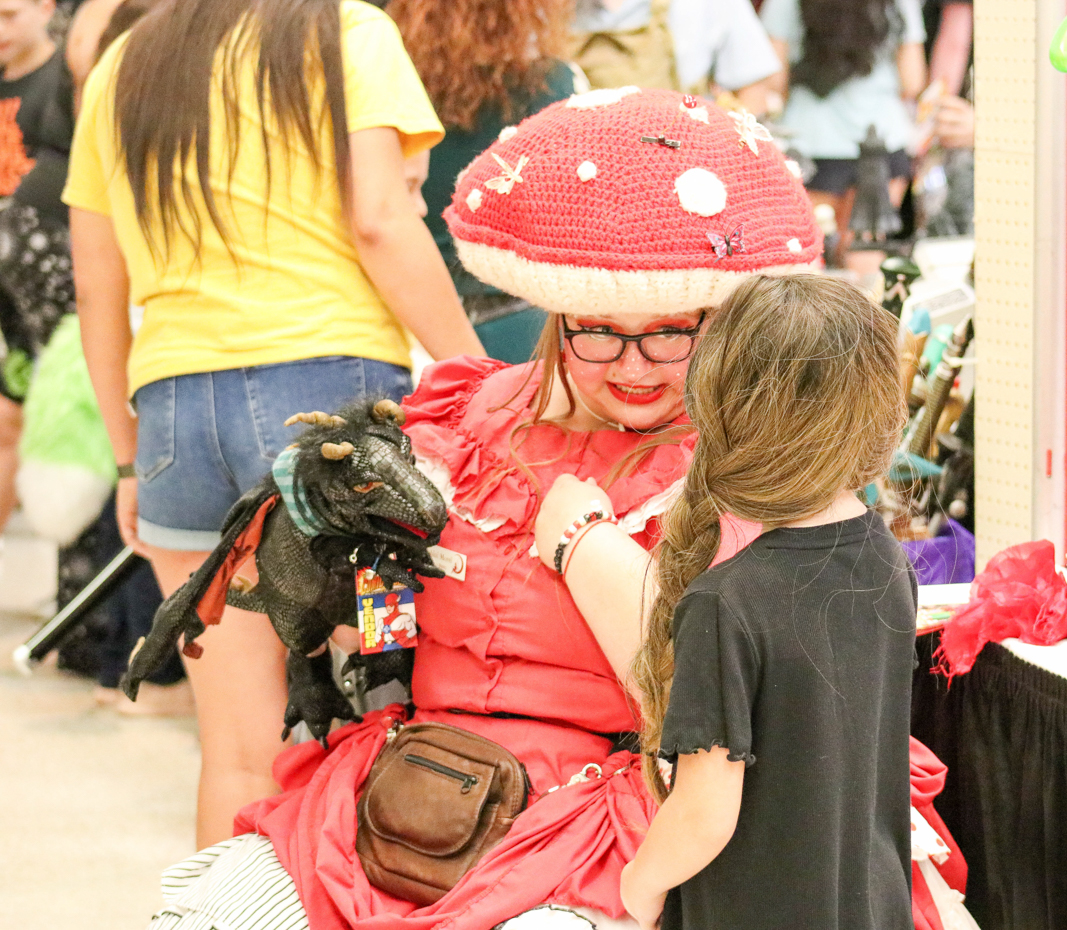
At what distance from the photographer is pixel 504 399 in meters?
1.47

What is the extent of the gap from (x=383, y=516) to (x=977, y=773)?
73 centimetres

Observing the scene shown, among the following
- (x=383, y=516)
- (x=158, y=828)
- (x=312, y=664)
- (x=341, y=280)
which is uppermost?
(x=341, y=280)

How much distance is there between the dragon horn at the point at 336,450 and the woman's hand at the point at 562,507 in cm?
21

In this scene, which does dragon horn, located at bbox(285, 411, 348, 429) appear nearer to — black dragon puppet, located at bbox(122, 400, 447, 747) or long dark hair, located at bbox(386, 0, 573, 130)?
black dragon puppet, located at bbox(122, 400, 447, 747)

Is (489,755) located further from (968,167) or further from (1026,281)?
(968,167)

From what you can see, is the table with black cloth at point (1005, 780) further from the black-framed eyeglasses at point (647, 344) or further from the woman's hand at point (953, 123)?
the woman's hand at point (953, 123)

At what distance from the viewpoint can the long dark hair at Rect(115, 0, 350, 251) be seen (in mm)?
1589

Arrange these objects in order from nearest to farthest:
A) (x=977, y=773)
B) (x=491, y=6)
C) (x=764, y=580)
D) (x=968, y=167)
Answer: (x=764, y=580) → (x=977, y=773) → (x=491, y=6) → (x=968, y=167)

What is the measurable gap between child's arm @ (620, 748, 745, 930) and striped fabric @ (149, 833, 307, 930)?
1.39ft

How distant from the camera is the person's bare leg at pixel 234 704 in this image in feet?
5.65

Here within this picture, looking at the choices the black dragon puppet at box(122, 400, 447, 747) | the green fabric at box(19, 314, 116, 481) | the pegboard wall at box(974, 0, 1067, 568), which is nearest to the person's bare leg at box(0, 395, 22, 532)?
the green fabric at box(19, 314, 116, 481)

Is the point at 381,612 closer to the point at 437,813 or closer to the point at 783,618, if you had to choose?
the point at 437,813

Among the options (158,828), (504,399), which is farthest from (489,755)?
(158,828)

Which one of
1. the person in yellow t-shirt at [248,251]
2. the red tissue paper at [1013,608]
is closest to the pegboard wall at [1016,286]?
the red tissue paper at [1013,608]
